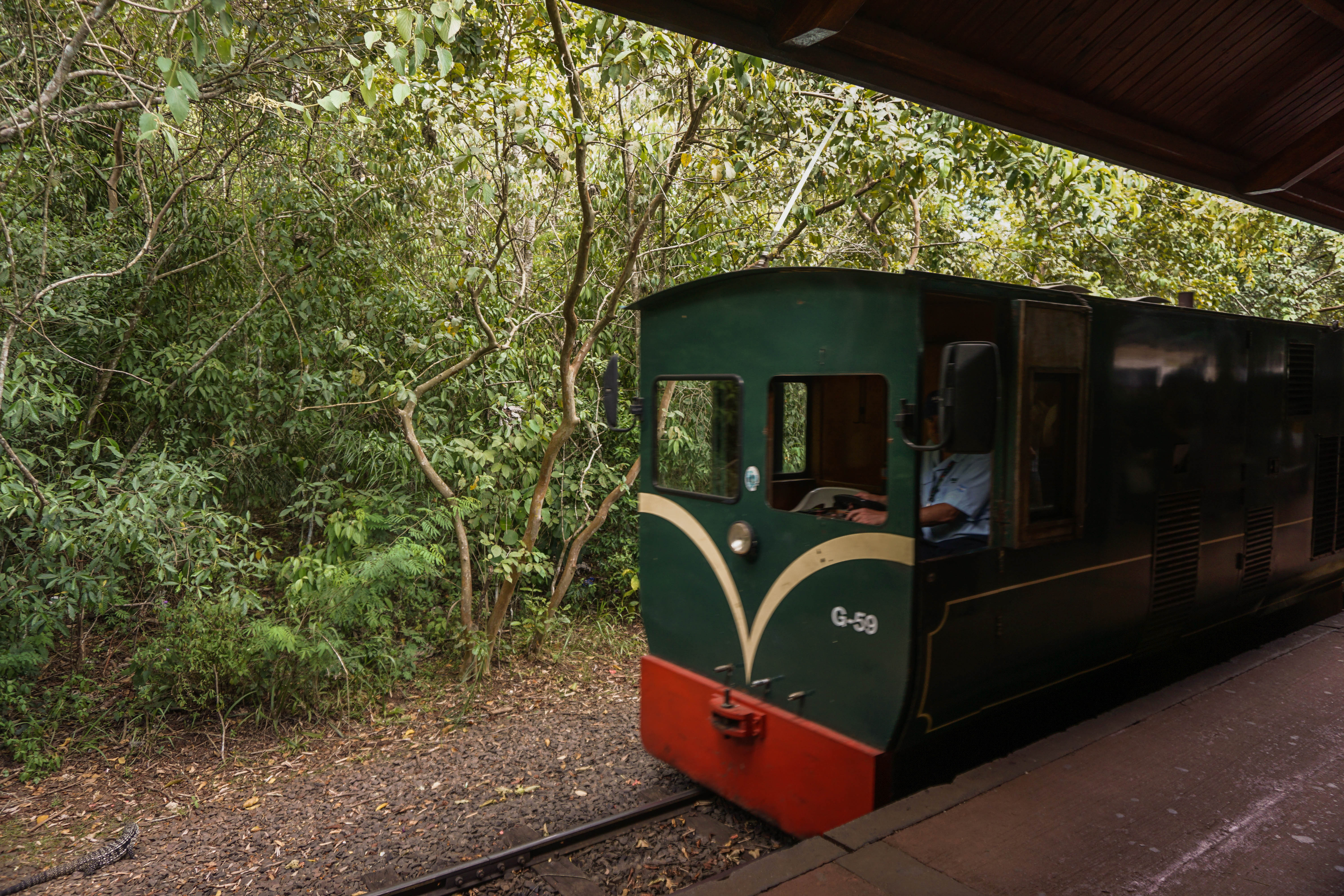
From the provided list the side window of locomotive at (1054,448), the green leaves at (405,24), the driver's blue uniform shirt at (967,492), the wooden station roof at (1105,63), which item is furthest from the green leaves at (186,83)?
the side window of locomotive at (1054,448)

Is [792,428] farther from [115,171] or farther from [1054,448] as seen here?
[115,171]

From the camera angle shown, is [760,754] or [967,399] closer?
[967,399]

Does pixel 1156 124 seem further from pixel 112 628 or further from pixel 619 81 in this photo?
pixel 112 628

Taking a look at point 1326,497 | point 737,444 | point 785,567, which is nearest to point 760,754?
point 785,567

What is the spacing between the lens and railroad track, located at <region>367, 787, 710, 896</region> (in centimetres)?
378

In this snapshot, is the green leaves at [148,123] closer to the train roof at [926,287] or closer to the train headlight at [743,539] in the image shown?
the train roof at [926,287]

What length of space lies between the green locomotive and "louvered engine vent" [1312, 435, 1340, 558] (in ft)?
2.85

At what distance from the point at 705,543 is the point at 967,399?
1705 millimetres

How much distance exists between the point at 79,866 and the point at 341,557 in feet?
8.76

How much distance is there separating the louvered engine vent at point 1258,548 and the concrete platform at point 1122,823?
3.66ft

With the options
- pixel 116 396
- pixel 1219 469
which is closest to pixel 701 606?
pixel 1219 469

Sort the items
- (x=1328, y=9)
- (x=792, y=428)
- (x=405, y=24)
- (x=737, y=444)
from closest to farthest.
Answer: (x=1328, y=9)
(x=405, y=24)
(x=737, y=444)
(x=792, y=428)

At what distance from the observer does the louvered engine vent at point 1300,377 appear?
5484 millimetres

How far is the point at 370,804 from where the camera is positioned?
4812 mm
